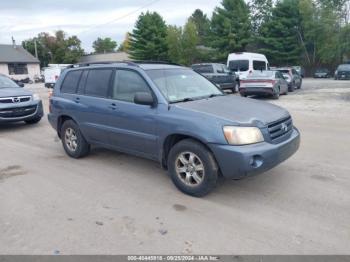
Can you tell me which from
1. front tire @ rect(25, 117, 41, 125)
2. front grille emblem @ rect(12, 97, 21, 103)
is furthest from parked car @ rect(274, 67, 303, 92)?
front grille emblem @ rect(12, 97, 21, 103)

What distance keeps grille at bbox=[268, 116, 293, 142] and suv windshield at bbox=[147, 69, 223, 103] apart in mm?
1212

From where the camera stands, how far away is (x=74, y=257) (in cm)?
322

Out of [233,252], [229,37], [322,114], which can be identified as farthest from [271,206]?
[229,37]

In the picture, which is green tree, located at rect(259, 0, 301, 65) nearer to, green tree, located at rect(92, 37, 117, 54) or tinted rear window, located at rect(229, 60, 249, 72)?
tinted rear window, located at rect(229, 60, 249, 72)

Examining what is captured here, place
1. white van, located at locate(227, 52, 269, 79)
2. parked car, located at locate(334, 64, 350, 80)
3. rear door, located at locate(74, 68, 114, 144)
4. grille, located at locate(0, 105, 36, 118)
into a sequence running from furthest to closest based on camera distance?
1. parked car, located at locate(334, 64, 350, 80)
2. white van, located at locate(227, 52, 269, 79)
3. grille, located at locate(0, 105, 36, 118)
4. rear door, located at locate(74, 68, 114, 144)

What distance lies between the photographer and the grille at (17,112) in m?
9.03

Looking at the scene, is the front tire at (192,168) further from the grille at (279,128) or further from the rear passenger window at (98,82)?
the rear passenger window at (98,82)

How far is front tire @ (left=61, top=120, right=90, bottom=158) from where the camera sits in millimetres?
6219

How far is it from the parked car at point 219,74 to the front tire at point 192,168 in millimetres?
13621

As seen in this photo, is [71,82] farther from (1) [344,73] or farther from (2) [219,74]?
(1) [344,73]

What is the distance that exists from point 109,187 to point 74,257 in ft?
5.74

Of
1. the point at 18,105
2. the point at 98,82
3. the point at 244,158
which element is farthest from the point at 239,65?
the point at 244,158

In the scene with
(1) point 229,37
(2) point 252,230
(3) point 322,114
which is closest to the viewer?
(2) point 252,230

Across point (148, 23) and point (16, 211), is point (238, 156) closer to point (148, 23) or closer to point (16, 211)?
point (16, 211)
